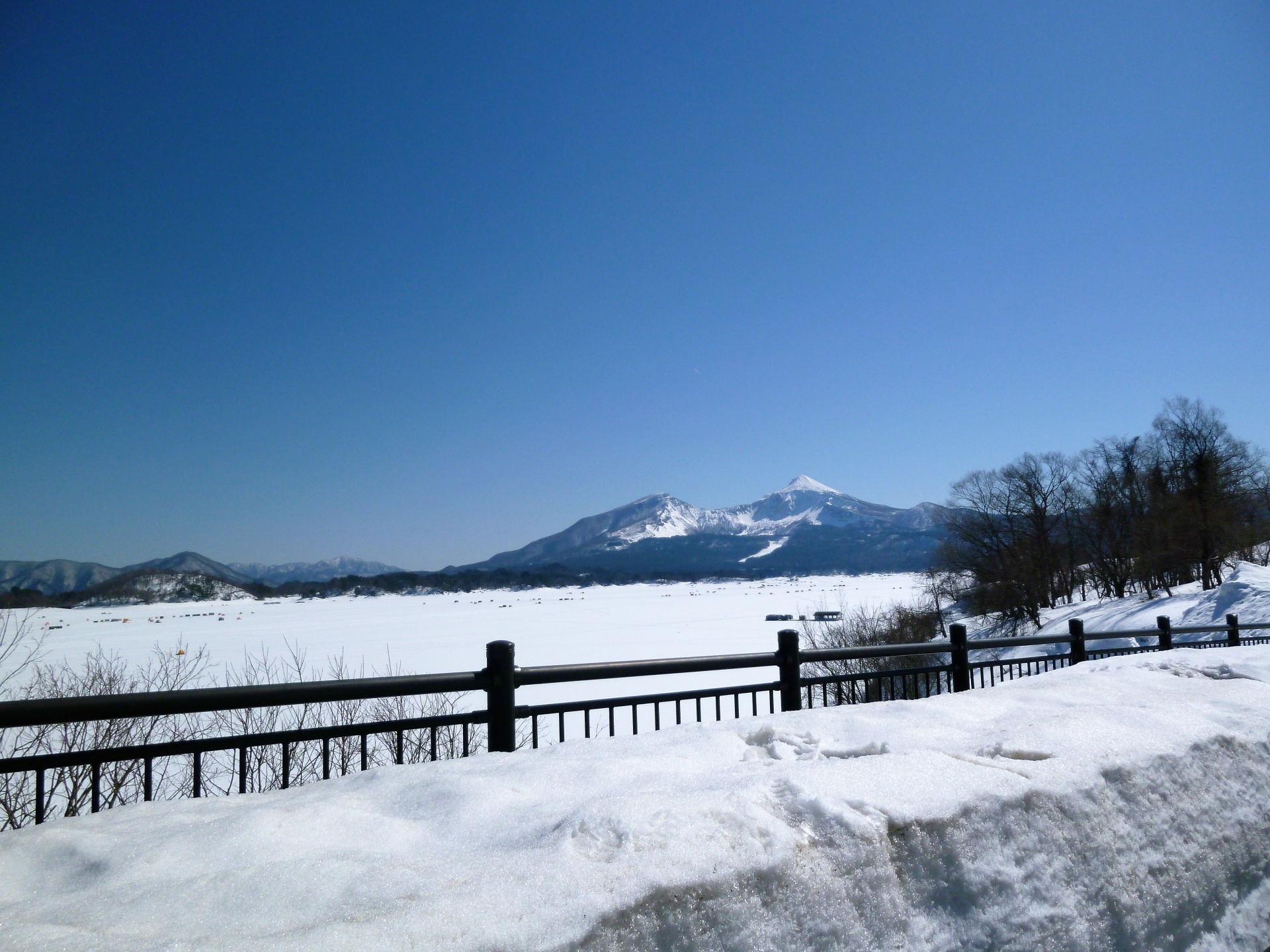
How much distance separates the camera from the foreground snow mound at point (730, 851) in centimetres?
167

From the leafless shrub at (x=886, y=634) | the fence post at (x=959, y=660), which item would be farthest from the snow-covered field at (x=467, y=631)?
the fence post at (x=959, y=660)

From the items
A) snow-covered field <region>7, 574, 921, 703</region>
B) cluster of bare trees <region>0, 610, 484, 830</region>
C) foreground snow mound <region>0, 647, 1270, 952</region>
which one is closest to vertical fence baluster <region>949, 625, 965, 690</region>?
foreground snow mound <region>0, 647, 1270, 952</region>

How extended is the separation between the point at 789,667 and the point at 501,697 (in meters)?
2.48

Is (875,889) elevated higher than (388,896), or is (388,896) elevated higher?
(388,896)

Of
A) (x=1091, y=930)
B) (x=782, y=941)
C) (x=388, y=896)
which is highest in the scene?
(x=388, y=896)

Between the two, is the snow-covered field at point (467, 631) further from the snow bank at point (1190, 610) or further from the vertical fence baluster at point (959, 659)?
the vertical fence baluster at point (959, 659)

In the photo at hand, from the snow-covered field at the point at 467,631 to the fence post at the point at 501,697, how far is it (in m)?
15.6

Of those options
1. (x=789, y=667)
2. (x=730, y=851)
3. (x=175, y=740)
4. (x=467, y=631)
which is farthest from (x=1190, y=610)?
(x=467, y=631)

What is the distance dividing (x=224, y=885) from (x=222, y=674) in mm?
28025

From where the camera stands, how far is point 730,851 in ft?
6.10

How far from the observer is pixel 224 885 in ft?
5.94

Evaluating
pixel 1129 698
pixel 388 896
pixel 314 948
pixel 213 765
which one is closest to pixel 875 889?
pixel 388 896

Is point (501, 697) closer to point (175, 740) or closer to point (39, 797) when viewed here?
point (39, 797)

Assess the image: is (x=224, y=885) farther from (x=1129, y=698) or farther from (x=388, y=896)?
(x=1129, y=698)
